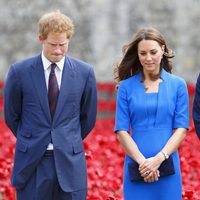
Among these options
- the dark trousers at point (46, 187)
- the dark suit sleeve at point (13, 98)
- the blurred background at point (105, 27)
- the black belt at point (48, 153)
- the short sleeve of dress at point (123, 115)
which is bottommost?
the dark trousers at point (46, 187)

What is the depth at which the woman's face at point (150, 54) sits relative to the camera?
20.9 ft

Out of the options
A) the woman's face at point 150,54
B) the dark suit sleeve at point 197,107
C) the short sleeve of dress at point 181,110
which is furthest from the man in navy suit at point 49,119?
the dark suit sleeve at point 197,107

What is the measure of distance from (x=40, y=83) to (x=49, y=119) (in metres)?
0.27

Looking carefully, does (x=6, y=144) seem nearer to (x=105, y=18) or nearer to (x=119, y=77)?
(x=119, y=77)

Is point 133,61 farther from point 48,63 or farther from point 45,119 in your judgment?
point 45,119

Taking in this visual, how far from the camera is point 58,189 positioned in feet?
21.2

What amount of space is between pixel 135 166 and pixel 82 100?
718mm

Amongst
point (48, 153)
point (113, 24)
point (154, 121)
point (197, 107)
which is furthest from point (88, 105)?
point (113, 24)

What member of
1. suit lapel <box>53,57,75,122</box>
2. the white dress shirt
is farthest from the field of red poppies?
the white dress shirt

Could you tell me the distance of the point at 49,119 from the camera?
645cm

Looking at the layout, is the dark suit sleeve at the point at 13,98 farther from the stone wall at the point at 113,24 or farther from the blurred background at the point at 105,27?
the stone wall at the point at 113,24

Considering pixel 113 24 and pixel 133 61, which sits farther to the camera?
pixel 113 24

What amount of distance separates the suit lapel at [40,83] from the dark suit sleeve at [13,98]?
138 mm

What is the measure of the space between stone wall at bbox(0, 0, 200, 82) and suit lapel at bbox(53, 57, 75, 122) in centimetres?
1060
